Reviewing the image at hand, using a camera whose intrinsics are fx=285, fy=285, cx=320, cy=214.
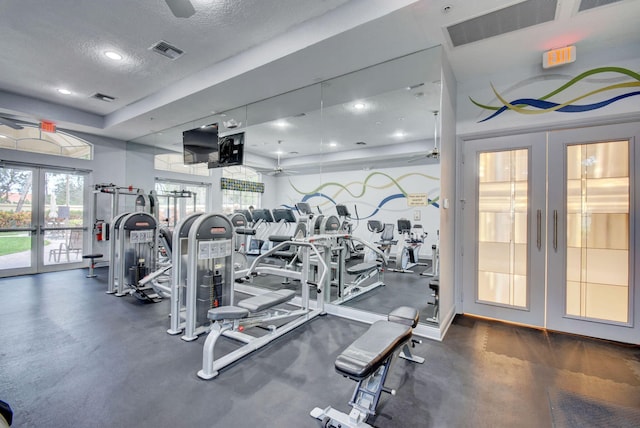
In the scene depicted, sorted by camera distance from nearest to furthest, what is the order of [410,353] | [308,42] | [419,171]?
[410,353] < [308,42] < [419,171]

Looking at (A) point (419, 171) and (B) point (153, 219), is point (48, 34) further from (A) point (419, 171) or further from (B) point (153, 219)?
(A) point (419, 171)

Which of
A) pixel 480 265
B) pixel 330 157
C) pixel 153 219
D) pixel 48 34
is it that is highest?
pixel 48 34

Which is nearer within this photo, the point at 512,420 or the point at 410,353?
the point at 512,420

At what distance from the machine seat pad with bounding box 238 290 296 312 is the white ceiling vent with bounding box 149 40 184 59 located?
3.35 meters

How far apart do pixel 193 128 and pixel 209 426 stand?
555 cm

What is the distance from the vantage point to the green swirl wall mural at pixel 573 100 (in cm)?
299

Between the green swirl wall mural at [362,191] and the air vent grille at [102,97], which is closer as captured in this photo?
the green swirl wall mural at [362,191]

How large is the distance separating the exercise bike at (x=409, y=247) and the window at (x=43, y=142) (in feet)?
24.6

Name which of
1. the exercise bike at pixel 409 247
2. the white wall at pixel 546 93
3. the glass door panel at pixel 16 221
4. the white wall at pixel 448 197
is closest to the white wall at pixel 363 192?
the exercise bike at pixel 409 247

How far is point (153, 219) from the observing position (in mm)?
5234

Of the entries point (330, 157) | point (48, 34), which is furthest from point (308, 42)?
point (48, 34)

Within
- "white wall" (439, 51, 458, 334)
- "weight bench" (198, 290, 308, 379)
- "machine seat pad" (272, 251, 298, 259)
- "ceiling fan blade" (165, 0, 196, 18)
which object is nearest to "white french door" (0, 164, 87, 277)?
"machine seat pad" (272, 251, 298, 259)

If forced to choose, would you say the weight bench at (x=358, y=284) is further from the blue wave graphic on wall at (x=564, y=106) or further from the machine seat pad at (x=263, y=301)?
the blue wave graphic on wall at (x=564, y=106)

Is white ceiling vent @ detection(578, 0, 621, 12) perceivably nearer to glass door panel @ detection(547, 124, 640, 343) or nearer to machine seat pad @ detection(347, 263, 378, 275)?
glass door panel @ detection(547, 124, 640, 343)
